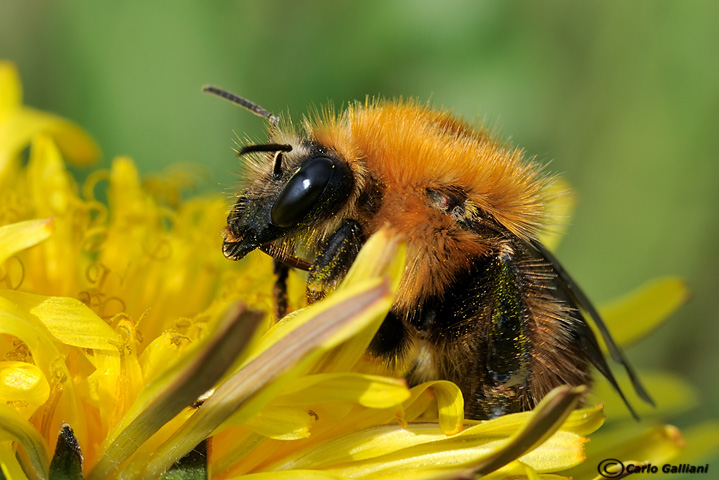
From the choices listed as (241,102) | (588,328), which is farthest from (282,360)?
(588,328)

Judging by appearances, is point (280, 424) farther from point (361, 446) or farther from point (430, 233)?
point (430, 233)

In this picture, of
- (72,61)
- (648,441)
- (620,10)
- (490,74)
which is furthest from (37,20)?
(648,441)

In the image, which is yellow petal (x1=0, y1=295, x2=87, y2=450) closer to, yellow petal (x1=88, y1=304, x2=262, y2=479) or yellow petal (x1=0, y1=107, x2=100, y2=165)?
yellow petal (x1=88, y1=304, x2=262, y2=479)

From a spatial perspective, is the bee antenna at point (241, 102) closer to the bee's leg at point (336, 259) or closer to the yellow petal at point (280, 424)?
the bee's leg at point (336, 259)
